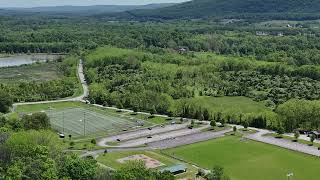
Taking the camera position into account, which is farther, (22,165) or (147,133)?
(147,133)

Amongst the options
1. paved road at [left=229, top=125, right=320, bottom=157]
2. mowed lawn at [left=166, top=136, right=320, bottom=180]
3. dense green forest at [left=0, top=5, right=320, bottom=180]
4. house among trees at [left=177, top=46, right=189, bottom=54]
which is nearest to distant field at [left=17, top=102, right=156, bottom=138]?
dense green forest at [left=0, top=5, right=320, bottom=180]

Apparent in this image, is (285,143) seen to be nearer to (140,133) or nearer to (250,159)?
(250,159)

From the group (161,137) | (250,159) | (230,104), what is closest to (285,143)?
(250,159)

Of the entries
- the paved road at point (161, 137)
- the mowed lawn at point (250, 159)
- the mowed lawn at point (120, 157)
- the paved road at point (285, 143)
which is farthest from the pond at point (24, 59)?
the mowed lawn at point (250, 159)

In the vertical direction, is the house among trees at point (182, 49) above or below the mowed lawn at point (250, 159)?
below

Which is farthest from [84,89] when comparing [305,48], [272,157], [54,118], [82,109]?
[305,48]

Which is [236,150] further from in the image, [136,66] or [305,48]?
[305,48]

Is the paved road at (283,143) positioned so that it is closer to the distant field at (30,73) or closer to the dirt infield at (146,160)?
the dirt infield at (146,160)
